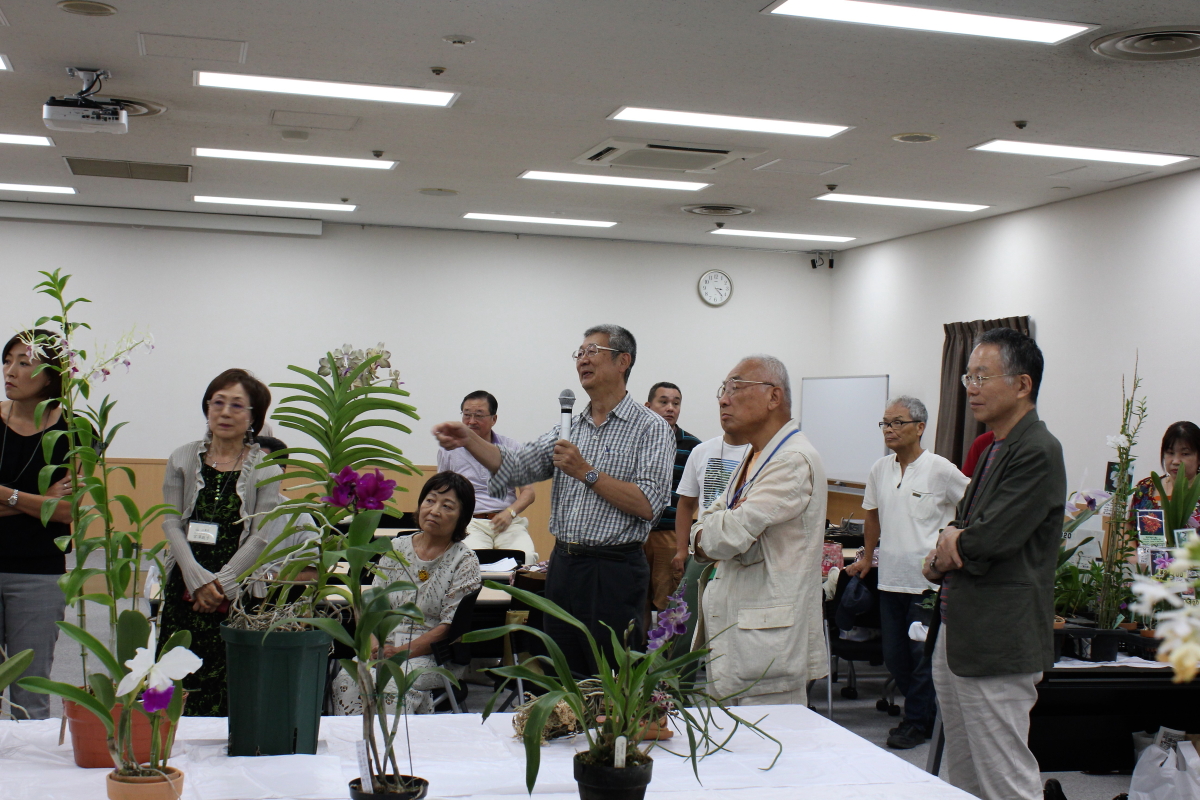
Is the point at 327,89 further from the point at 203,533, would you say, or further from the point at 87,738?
the point at 87,738

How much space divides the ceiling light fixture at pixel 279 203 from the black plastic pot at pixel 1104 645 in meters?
7.22

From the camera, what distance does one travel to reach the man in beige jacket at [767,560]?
289 cm

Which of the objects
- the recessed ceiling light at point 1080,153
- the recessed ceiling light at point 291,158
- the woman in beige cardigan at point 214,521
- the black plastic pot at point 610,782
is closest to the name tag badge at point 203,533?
the woman in beige cardigan at point 214,521

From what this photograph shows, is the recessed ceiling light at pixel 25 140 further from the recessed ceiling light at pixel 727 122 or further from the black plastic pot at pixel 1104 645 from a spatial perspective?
the black plastic pot at pixel 1104 645

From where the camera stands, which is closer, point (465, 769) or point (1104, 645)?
point (465, 769)

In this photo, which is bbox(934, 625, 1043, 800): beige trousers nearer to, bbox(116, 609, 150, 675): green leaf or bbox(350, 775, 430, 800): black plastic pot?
bbox(350, 775, 430, 800): black plastic pot

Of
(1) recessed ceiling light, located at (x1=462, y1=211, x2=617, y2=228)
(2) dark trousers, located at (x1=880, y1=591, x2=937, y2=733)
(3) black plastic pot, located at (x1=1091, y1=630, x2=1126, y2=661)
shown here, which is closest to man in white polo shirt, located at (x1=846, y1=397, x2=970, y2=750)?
(2) dark trousers, located at (x1=880, y1=591, x2=937, y2=733)

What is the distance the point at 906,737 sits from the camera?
4.86m

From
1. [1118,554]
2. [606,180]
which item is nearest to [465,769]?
[1118,554]

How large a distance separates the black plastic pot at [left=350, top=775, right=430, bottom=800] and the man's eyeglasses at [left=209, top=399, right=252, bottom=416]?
1822mm

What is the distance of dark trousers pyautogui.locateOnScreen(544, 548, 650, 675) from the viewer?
3.41 m

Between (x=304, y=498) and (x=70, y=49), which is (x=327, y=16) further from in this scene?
(x=304, y=498)

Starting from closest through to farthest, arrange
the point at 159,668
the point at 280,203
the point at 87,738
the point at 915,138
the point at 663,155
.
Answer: the point at 159,668, the point at 87,738, the point at 915,138, the point at 663,155, the point at 280,203

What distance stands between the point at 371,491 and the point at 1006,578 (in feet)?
6.33
